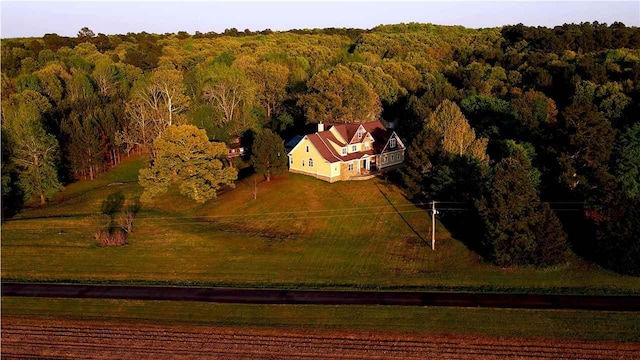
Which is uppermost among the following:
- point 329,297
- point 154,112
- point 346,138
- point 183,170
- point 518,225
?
point 154,112

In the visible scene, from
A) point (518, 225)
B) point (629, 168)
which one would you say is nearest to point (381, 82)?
point (629, 168)

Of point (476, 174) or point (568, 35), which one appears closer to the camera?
point (476, 174)

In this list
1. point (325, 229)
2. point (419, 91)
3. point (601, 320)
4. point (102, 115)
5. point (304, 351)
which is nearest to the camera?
point (304, 351)

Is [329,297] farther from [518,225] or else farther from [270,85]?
[270,85]

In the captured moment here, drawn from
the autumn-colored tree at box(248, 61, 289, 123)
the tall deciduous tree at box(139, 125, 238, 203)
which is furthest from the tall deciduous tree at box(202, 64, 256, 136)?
the tall deciduous tree at box(139, 125, 238, 203)

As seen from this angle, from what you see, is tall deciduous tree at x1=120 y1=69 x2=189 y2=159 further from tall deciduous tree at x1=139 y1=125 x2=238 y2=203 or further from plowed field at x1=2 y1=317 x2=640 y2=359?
plowed field at x1=2 y1=317 x2=640 y2=359

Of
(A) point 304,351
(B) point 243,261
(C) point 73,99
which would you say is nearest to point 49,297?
(B) point 243,261

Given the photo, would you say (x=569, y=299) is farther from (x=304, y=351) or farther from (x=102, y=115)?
(x=102, y=115)
